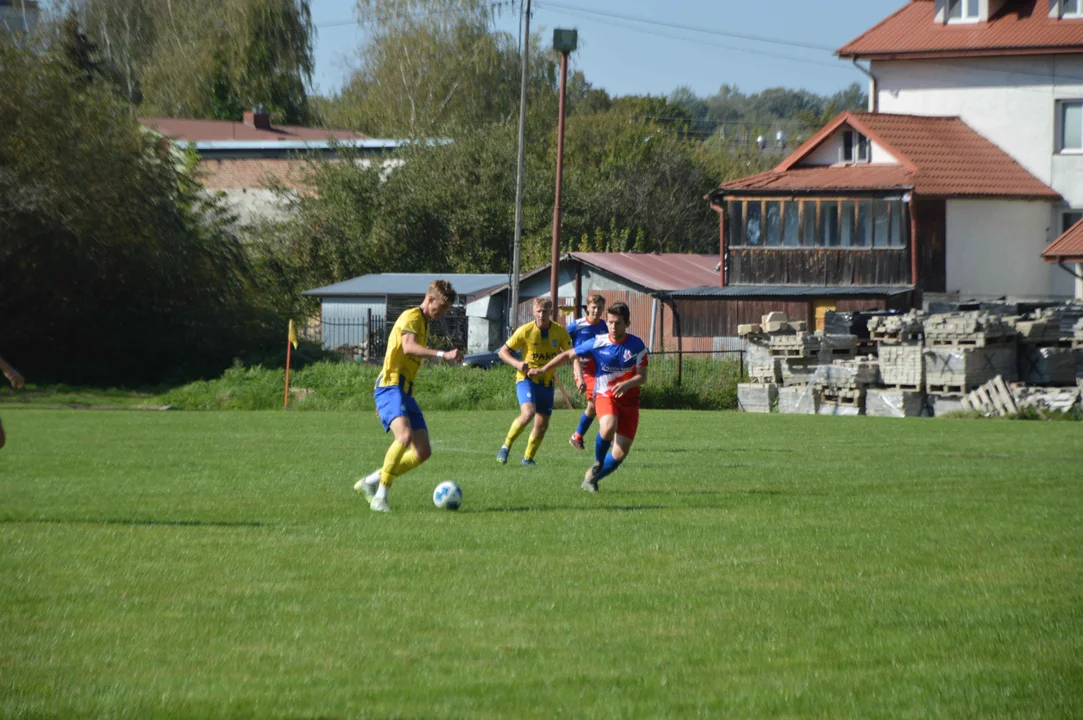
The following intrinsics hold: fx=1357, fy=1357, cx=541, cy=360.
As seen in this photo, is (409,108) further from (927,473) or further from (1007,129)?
(927,473)

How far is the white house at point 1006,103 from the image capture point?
44844 millimetres

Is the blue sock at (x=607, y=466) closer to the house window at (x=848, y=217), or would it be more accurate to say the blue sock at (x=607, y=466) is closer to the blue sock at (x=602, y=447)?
the blue sock at (x=602, y=447)

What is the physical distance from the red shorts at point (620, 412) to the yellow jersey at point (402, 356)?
2.17 meters

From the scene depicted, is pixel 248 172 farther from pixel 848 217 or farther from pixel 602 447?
pixel 602 447

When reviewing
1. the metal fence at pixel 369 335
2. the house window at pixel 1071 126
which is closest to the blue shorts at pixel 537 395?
the metal fence at pixel 369 335

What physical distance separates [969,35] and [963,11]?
1547mm

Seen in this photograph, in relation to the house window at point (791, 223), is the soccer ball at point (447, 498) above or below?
below

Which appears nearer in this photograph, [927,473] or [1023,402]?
[927,473]

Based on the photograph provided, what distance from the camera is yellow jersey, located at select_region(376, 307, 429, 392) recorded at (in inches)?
450

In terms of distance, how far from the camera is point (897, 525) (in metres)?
10.9

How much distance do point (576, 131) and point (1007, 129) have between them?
34.3m

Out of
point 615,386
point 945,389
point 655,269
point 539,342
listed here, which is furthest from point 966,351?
point 655,269

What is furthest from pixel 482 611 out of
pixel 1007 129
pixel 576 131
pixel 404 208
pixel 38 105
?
pixel 576 131

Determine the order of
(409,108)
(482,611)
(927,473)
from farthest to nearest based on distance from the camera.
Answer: (409,108)
(927,473)
(482,611)
